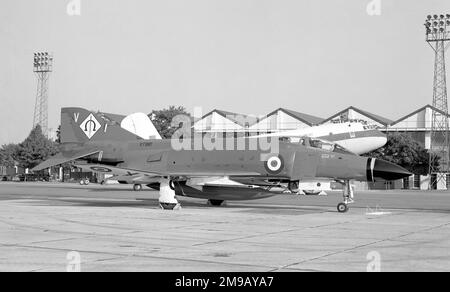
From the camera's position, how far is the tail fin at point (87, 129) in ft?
75.8

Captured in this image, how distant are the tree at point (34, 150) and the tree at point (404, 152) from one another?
47.9 m

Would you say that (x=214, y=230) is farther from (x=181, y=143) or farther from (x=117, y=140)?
(x=117, y=140)

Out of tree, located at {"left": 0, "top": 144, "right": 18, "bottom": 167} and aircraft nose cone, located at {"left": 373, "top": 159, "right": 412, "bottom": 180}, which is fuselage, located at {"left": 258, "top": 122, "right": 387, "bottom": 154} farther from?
tree, located at {"left": 0, "top": 144, "right": 18, "bottom": 167}

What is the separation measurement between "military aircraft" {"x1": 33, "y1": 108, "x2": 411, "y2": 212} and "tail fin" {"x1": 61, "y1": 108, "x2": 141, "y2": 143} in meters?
0.32

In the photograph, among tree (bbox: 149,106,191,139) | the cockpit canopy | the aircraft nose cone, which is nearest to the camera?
the aircraft nose cone

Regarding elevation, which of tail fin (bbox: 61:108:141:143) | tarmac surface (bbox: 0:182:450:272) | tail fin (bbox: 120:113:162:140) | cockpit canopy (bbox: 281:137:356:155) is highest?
tail fin (bbox: 120:113:162:140)

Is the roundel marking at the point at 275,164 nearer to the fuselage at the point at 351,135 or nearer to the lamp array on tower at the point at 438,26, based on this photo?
the fuselage at the point at 351,135

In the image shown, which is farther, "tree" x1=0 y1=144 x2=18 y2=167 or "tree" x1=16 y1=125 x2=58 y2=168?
"tree" x1=0 y1=144 x2=18 y2=167

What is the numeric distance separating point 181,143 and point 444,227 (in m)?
10.7

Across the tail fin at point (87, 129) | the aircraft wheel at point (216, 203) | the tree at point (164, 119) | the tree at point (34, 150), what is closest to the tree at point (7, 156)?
the tree at point (34, 150)

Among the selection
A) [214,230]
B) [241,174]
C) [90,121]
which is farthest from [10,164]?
[214,230]

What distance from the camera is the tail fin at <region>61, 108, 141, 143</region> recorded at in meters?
23.1

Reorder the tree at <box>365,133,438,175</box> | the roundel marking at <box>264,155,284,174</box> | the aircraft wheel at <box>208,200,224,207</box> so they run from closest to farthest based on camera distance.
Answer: the roundel marking at <box>264,155,284,174</box> → the aircraft wheel at <box>208,200,224,207</box> → the tree at <box>365,133,438,175</box>

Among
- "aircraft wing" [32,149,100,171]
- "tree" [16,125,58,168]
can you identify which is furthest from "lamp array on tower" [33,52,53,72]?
"aircraft wing" [32,149,100,171]
